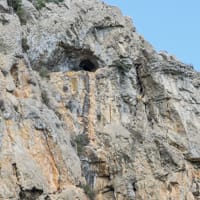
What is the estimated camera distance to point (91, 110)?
2983 centimetres

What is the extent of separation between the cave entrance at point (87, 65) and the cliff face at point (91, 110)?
8 cm

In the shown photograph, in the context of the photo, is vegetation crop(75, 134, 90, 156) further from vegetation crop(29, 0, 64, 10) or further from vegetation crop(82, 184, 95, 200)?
vegetation crop(29, 0, 64, 10)

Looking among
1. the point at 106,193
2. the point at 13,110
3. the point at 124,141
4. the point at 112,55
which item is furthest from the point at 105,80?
the point at 13,110

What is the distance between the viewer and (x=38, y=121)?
946 inches

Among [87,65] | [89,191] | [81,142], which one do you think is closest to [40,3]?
[87,65]

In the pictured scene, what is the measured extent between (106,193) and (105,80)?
274 inches

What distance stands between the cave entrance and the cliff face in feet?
0.27

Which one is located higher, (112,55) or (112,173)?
(112,55)

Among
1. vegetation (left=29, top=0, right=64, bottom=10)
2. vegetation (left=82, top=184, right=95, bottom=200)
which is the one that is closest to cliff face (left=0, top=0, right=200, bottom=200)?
vegetation (left=82, top=184, right=95, bottom=200)

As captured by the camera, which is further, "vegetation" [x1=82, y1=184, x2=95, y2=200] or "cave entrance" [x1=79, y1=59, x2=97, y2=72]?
"cave entrance" [x1=79, y1=59, x2=97, y2=72]

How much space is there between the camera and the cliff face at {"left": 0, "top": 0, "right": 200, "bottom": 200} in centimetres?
2309

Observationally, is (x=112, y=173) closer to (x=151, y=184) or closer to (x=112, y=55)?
(x=151, y=184)

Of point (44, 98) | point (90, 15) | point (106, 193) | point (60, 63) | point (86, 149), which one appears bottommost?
point (106, 193)

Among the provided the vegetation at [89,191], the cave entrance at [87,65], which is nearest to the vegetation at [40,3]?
the cave entrance at [87,65]
